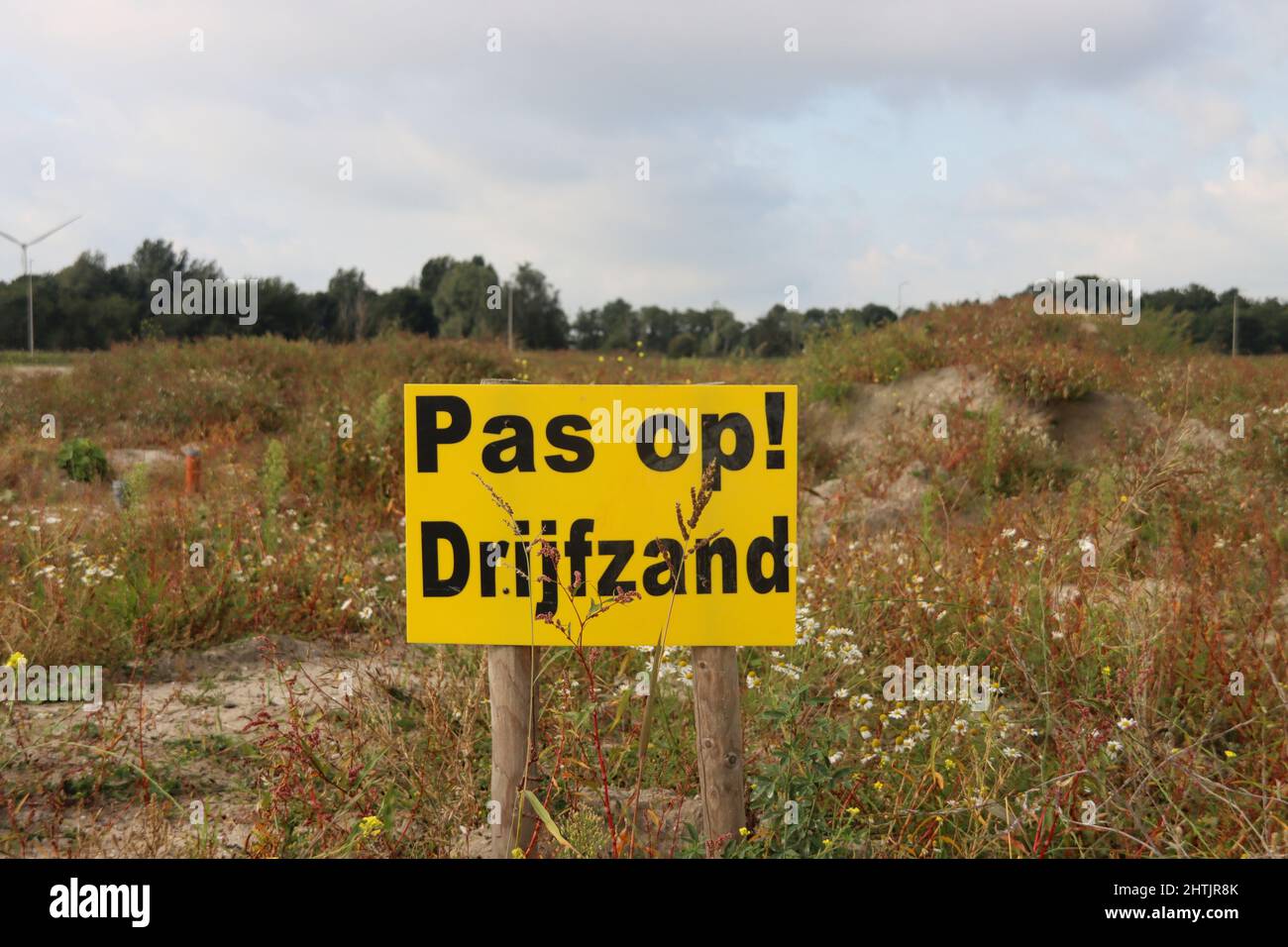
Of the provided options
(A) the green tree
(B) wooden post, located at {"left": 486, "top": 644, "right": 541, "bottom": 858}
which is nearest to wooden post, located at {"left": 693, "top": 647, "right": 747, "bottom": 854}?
(B) wooden post, located at {"left": 486, "top": 644, "right": 541, "bottom": 858}

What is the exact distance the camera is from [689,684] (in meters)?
3.70

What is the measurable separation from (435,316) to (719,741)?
54.0 m

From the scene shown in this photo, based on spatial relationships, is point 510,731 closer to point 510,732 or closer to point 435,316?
point 510,732

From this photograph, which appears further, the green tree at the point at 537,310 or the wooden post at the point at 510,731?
the green tree at the point at 537,310

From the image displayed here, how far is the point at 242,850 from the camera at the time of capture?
2.78 metres

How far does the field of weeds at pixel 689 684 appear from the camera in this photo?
2.85 meters

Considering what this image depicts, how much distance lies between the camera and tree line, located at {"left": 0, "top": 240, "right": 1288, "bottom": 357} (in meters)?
16.5

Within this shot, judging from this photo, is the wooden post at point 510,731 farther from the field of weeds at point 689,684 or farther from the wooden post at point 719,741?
the wooden post at point 719,741

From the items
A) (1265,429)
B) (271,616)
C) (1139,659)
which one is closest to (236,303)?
(271,616)

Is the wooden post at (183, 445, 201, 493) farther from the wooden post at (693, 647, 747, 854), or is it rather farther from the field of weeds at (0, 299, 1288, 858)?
the wooden post at (693, 647, 747, 854)

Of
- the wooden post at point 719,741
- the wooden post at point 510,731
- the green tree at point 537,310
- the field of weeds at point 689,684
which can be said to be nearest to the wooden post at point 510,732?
the wooden post at point 510,731

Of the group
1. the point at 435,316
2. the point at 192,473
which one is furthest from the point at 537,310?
the point at 192,473

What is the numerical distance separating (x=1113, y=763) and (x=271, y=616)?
13.5ft

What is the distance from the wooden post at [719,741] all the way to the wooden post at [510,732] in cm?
50
